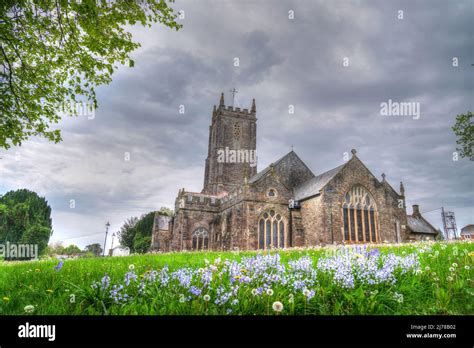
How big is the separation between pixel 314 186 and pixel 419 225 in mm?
17825

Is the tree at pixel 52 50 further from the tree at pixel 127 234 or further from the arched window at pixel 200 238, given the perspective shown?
the tree at pixel 127 234

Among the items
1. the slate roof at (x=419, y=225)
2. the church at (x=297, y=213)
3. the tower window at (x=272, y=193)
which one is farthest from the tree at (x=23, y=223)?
the slate roof at (x=419, y=225)

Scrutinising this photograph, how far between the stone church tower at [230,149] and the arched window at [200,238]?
40.4ft

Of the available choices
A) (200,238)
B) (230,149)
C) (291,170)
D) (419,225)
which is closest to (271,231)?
(200,238)

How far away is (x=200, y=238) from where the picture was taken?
33.7 meters

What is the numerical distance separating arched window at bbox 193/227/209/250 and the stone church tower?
1231 cm

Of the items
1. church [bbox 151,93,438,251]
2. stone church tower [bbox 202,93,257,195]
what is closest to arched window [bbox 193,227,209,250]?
church [bbox 151,93,438,251]

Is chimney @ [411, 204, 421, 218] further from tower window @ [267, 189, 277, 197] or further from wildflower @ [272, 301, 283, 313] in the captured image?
wildflower @ [272, 301, 283, 313]

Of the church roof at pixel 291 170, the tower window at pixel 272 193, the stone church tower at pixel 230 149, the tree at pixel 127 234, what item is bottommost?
the tree at pixel 127 234

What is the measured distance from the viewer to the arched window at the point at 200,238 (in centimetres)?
3350

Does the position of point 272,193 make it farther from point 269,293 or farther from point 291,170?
point 269,293

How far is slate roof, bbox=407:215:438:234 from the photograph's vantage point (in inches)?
1371
